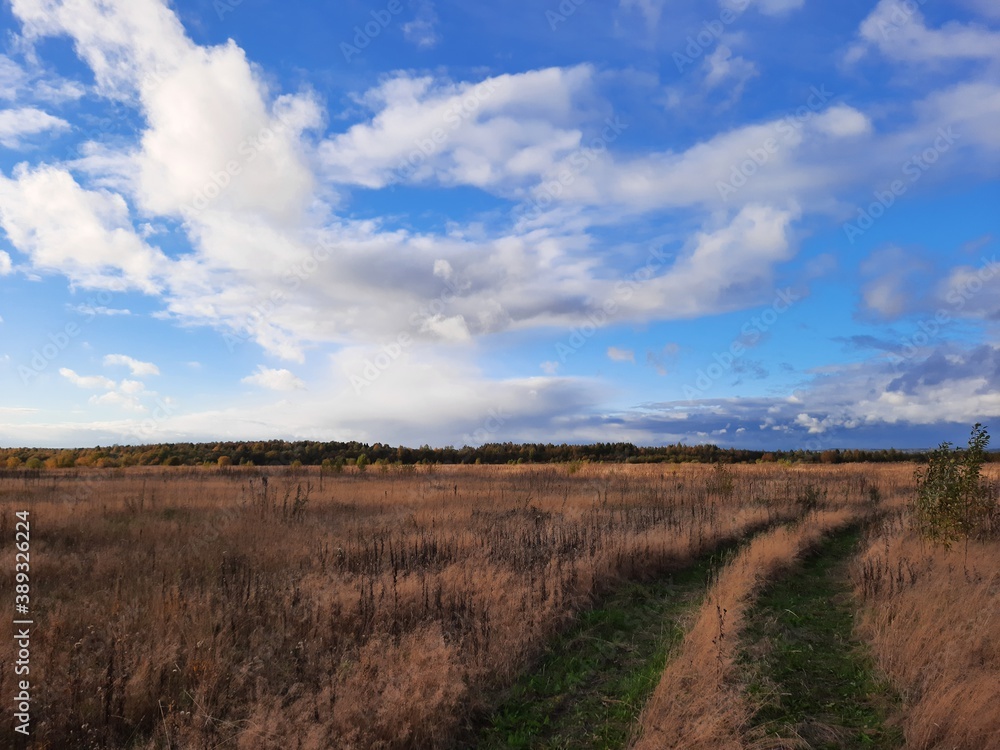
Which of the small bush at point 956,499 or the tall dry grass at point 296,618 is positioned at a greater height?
the small bush at point 956,499

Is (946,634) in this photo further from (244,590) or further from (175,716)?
(244,590)

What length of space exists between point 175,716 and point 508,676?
3.12 metres

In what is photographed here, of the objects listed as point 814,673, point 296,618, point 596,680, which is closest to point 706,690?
point 596,680

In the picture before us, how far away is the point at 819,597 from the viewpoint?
31.4 ft

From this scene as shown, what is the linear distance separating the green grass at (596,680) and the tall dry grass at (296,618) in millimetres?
276

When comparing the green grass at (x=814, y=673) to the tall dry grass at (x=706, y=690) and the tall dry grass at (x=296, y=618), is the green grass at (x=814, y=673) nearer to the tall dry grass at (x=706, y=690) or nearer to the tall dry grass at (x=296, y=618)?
the tall dry grass at (x=706, y=690)

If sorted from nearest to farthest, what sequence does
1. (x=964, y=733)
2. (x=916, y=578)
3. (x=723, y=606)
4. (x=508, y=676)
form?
(x=964, y=733) < (x=508, y=676) < (x=723, y=606) < (x=916, y=578)

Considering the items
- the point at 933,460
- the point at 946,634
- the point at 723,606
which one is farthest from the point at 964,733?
the point at 933,460

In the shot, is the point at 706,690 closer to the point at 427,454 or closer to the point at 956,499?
the point at 956,499

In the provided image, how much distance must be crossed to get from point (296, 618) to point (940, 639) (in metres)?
7.25

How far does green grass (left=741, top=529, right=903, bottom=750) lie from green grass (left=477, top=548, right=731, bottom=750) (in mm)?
989

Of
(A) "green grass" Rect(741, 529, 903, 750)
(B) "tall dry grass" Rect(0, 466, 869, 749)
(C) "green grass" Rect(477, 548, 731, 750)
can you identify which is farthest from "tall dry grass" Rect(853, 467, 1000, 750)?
(B) "tall dry grass" Rect(0, 466, 869, 749)

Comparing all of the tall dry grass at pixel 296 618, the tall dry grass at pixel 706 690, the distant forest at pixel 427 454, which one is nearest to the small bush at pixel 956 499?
the tall dry grass at pixel 296 618

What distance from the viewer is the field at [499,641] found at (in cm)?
482
